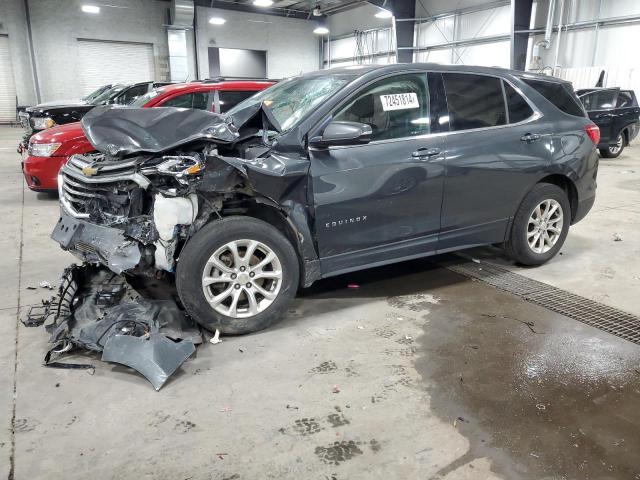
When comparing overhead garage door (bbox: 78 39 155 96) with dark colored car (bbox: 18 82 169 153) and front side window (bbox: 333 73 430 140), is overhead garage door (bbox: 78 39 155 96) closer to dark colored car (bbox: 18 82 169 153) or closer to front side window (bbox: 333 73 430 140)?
dark colored car (bbox: 18 82 169 153)

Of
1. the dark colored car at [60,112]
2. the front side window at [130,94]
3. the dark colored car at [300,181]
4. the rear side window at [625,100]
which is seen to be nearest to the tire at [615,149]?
the rear side window at [625,100]

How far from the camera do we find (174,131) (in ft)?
10.8

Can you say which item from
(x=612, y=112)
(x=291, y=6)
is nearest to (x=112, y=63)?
(x=291, y=6)

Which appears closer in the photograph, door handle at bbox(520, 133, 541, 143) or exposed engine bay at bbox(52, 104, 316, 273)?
exposed engine bay at bbox(52, 104, 316, 273)

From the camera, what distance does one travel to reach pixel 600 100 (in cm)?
1167

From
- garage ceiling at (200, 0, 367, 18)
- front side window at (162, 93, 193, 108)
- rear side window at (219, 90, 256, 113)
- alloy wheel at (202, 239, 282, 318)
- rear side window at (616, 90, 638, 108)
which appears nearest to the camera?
alloy wheel at (202, 239, 282, 318)

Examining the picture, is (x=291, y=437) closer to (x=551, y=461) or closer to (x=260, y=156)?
(x=551, y=461)

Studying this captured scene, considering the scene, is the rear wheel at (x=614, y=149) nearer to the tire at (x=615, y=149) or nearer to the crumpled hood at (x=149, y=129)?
the tire at (x=615, y=149)

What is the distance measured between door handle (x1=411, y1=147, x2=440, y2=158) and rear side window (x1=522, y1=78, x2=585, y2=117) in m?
1.29

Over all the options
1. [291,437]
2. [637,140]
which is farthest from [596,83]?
[291,437]

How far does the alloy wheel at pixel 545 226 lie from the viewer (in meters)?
4.33

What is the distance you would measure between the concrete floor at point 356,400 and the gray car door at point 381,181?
0.52 m

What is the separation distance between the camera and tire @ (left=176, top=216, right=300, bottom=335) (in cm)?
302

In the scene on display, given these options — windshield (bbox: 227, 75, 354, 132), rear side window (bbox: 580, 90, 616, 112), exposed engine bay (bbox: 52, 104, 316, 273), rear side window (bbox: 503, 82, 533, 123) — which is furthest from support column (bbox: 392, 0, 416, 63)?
exposed engine bay (bbox: 52, 104, 316, 273)
